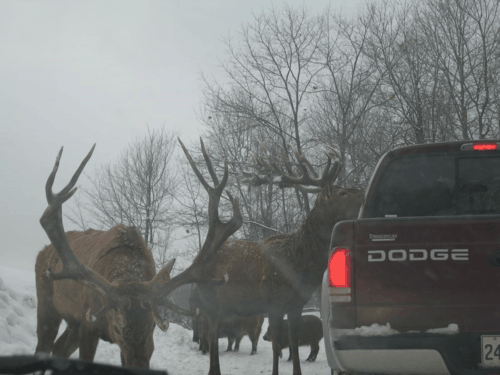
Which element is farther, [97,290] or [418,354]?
[97,290]

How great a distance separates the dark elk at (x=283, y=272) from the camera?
8531mm

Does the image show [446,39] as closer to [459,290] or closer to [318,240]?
[318,240]

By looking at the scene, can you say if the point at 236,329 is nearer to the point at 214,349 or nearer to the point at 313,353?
the point at 313,353

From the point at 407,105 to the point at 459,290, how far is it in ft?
49.5

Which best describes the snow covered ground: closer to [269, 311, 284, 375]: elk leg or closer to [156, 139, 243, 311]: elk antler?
[269, 311, 284, 375]: elk leg

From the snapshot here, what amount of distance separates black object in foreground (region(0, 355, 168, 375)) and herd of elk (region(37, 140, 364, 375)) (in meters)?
3.96

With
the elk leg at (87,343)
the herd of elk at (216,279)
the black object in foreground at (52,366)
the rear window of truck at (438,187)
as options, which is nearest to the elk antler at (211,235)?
the herd of elk at (216,279)

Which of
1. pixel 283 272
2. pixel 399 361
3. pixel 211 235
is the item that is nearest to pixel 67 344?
pixel 211 235

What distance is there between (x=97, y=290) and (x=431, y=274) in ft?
11.4

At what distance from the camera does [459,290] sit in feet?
9.73

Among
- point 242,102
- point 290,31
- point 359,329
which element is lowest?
point 359,329

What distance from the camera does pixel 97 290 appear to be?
5348 millimetres

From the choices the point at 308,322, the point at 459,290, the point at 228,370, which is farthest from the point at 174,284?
the point at 308,322

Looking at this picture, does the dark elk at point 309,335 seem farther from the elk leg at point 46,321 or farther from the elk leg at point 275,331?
the elk leg at point 46,321
